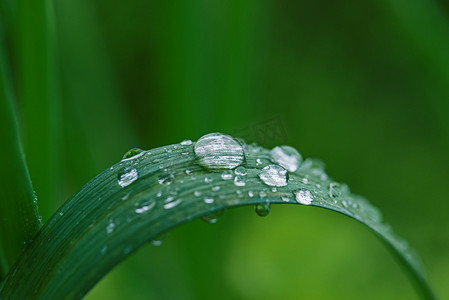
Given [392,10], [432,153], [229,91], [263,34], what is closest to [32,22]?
[229,91]

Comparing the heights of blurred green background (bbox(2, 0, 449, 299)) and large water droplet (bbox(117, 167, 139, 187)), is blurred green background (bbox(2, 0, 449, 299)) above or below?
above

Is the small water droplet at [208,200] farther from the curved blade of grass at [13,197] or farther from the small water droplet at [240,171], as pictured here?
the curved blade of grass at [13,197]

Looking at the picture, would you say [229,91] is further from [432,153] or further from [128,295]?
[432,153]

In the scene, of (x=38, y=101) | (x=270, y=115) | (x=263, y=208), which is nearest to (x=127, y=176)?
(x=263, y=208)

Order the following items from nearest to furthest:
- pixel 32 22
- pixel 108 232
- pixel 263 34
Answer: pixel 108 232, pixel 32 22, pixel 263 34

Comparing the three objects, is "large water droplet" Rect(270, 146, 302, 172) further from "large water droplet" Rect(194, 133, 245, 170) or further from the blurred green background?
the blurred green background

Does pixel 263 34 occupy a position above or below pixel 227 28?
above

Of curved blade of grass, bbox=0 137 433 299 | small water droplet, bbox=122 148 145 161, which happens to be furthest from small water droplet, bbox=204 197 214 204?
small water droplet, bbox=122 148 145 161

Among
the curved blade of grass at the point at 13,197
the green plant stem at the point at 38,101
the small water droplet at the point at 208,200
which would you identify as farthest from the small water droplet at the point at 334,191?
the green plant stem at the point at 38,101
